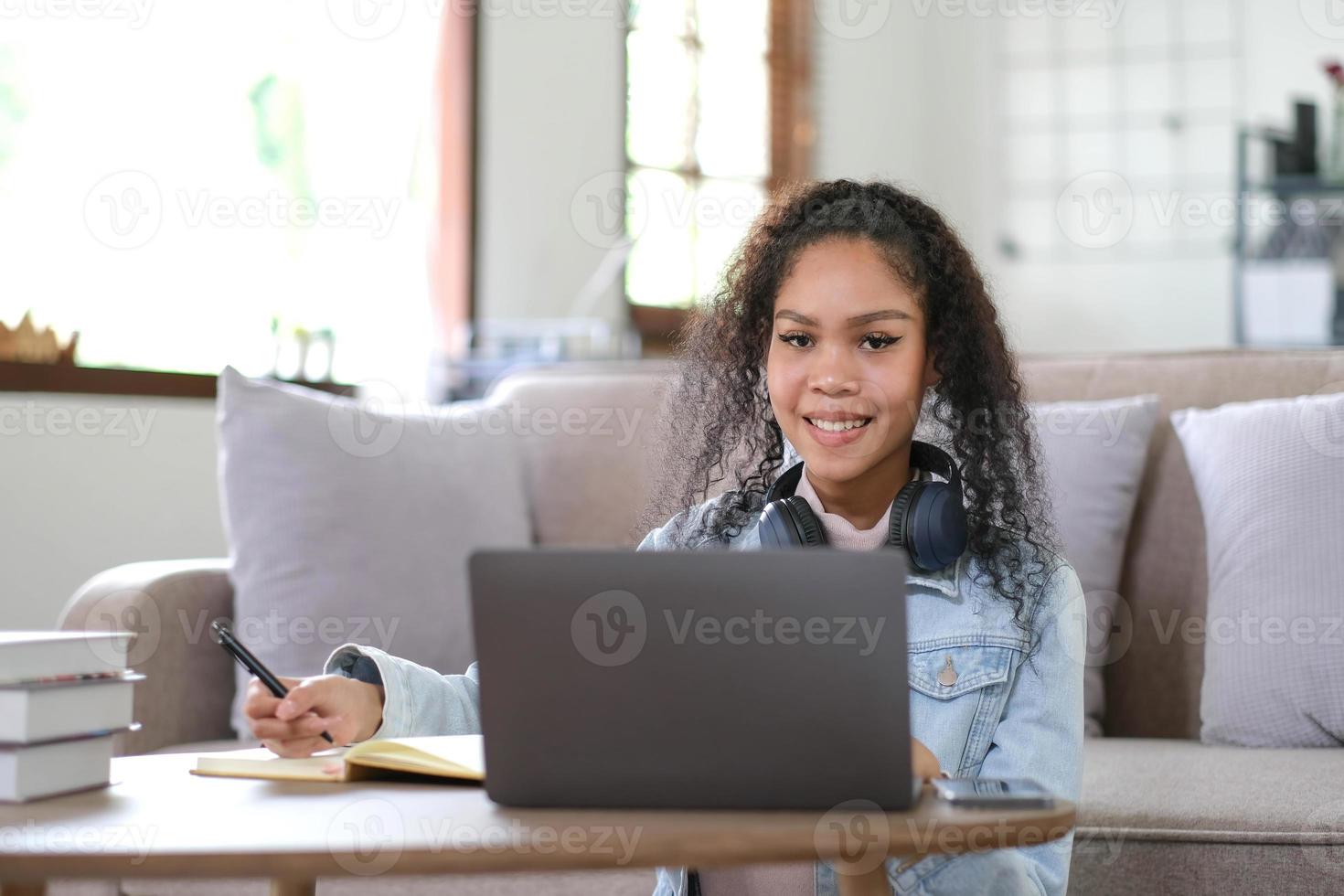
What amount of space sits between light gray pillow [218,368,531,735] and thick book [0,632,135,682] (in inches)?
39.5

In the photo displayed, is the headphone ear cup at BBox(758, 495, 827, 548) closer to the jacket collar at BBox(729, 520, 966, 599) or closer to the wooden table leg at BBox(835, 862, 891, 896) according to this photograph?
the jacket collar at BBox(729, 520, 966, 599)

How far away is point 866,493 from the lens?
1331 mm

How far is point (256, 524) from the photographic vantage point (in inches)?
80.0

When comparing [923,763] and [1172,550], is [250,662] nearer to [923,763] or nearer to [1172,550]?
[923,763]

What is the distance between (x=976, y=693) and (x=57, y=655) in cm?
68

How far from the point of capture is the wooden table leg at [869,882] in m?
0.86

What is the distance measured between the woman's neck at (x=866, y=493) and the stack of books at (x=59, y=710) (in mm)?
615

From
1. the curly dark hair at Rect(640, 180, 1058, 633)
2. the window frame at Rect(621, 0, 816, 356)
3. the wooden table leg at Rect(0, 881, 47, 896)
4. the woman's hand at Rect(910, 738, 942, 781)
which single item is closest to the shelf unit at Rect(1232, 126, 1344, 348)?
the window frame at Rect(621, 0, 816, 356)

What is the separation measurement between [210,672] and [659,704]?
1.35 m

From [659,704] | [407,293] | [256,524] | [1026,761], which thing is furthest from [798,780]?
[407,293]

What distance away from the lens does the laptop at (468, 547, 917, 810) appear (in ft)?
2.57

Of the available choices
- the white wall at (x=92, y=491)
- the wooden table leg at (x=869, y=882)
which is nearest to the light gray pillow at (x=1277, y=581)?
the wooden table leg at (x=869, y=882)

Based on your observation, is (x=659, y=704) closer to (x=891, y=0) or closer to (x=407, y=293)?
(x=407, y=293)

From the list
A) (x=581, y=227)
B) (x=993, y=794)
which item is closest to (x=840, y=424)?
(x=993, y=794)
